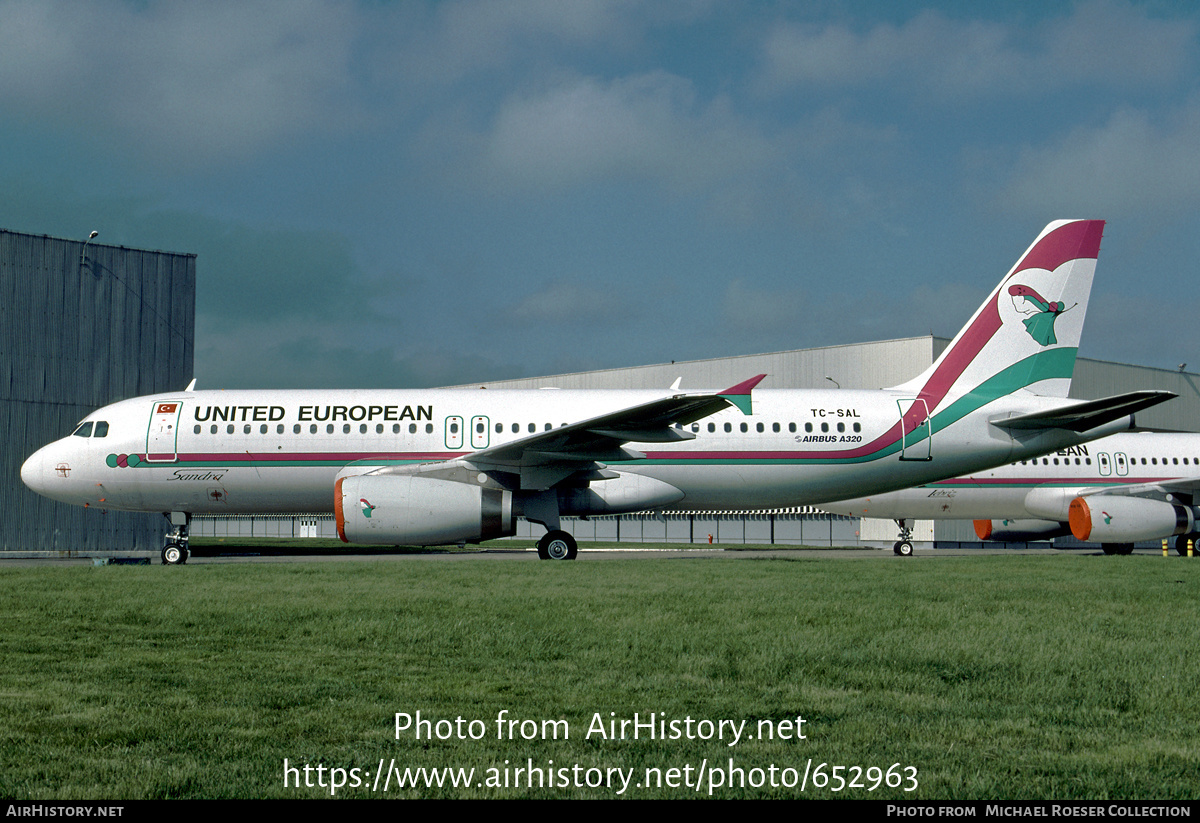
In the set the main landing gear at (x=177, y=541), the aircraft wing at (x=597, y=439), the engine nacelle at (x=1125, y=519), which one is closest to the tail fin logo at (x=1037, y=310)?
the engine nacelle at (x=1125, y=519)

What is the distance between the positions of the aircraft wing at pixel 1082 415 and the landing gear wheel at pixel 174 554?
54.2 ft

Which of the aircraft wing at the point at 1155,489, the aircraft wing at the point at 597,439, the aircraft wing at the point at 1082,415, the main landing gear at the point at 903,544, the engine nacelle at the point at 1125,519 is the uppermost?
the aircraft wing at the point at 1082,415

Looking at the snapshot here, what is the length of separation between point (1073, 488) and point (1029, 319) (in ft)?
27.6

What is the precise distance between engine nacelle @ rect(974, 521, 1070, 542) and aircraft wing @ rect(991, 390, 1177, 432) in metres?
11.4

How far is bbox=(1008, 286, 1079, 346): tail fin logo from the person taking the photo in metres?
20.3

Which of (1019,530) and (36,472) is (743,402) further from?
(1019,530)

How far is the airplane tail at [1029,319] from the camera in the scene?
2022 cm

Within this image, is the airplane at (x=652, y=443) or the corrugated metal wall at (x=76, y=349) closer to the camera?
the airplane at (x=652, y=443)

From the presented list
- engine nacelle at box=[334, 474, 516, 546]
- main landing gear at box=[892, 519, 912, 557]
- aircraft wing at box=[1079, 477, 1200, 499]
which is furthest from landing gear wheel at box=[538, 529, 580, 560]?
aircraft wing at box=[1079, 477, 1200, 499]

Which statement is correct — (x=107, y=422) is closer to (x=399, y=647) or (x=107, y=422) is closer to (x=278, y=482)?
(x=278, y=482)

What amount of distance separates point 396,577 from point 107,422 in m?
10.8

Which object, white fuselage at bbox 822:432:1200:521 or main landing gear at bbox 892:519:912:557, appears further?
main landing gear at bbox 892:519:912:557

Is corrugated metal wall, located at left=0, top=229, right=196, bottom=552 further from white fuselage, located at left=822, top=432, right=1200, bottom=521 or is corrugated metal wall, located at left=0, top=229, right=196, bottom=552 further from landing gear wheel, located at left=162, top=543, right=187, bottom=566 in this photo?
white fuselage, located at left=822, top=432, right=1200, bottom=521

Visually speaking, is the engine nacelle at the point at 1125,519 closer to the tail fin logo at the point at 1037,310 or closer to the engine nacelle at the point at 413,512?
the tail fin logo at the point at 1037,310
